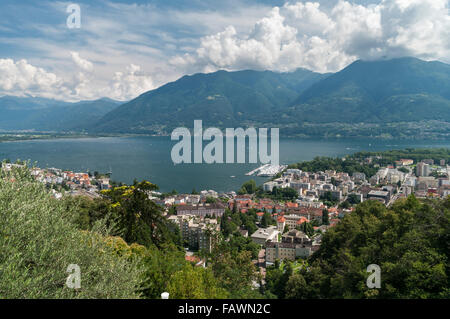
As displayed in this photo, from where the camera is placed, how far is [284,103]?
141250 mm

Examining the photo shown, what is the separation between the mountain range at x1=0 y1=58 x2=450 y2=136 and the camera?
314 ft

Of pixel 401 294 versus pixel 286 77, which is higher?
pixel 286 77

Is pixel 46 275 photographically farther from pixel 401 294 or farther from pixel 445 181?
pixel 445 181

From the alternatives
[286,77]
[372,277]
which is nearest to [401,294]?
→ [372,277]

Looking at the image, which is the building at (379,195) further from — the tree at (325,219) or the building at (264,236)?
the building at (264,236)

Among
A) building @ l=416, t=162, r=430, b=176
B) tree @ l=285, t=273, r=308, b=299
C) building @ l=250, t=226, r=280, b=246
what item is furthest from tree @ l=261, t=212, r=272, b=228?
building @ l=416, t=162, r=430, b=176

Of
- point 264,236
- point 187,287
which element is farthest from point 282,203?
point 187,287

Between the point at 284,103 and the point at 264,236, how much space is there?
131302 mm

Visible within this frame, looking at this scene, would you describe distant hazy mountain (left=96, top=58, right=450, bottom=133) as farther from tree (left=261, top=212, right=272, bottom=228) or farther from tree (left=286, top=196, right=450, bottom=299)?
tree (left=286, top=196, right=450, bottom=299)

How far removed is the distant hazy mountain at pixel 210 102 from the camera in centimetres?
11688

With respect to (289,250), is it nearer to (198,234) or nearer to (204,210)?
(198,234)

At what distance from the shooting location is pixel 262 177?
1374 inches

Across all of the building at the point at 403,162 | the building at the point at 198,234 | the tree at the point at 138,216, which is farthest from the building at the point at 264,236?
the building at the point at 403,162

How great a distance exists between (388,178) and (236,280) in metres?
30.8
